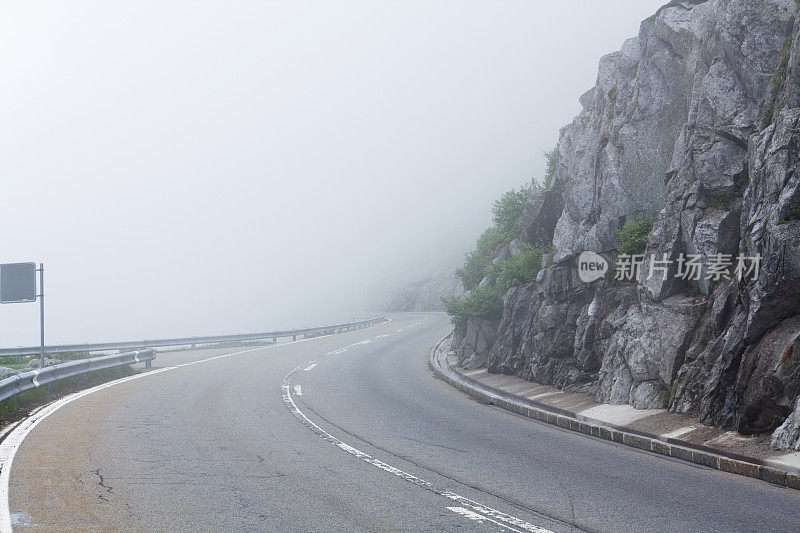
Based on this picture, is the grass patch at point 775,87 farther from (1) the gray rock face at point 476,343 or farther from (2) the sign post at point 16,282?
(2) the sign post at point 16,282

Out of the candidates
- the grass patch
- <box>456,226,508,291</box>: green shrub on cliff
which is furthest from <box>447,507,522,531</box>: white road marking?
<box>456,226,508,291</box>: green shrub on cliff

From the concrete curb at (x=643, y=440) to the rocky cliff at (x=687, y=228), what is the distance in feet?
2.14

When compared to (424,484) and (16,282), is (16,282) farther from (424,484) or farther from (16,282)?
(424,484)

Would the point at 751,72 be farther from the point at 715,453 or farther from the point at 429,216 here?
the point at 429,216

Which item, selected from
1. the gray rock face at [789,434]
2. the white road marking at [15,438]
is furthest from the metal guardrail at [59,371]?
the gray rock face at [789,434]

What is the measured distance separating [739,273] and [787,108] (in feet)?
9.04

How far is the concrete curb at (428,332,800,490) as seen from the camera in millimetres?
8120

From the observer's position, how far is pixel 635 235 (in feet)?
50.4

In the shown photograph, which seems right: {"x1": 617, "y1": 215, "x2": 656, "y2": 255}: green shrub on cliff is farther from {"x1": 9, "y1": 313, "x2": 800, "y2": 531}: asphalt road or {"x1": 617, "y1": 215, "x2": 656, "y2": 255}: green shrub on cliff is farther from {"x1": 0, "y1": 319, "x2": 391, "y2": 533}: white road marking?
{"x1": 0, "y1": 319, "x2": 391, "y2": 533}: white road marking

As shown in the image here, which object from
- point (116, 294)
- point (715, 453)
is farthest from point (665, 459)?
point (116, 294)

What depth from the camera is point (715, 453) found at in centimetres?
910

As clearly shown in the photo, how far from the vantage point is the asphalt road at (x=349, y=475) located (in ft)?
21.8

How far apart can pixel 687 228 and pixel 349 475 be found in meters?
8.27

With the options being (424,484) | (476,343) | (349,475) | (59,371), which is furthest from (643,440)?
(59,371)
